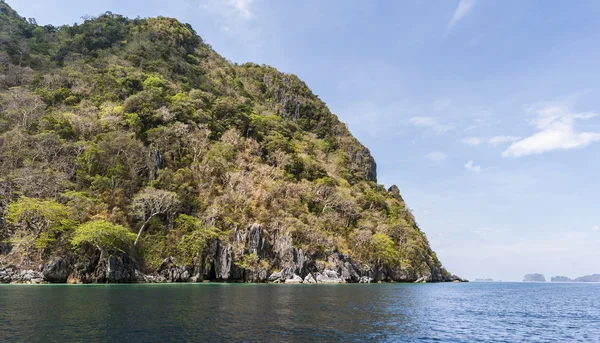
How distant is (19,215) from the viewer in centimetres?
5706

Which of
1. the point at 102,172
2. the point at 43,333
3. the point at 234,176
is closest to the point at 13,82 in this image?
the point at 102,172

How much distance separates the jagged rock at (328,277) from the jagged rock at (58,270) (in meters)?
47.8

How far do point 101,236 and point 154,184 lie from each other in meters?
21.4

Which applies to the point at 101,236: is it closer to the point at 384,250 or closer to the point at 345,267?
the point at 345,267

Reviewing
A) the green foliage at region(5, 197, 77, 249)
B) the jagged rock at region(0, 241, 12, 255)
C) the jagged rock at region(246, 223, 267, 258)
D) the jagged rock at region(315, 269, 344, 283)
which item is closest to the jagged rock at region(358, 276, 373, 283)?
the jagged rock at region(315, 269, 344, 283)

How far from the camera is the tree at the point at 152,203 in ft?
228

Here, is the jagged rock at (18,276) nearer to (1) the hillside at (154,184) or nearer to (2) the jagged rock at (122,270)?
(1) the hillside at (154,184)

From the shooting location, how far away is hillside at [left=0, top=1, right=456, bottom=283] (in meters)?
59.4

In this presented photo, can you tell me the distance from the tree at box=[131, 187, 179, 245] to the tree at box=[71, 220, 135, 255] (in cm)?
791

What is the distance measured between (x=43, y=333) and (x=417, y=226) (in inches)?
5301

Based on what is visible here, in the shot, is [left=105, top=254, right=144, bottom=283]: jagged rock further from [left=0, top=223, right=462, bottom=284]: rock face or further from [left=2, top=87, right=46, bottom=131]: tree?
[left=2, top=87, right=46, bottom=131]: tree

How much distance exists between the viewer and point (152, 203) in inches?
A: 2798

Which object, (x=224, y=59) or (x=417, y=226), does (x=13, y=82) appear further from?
(x=417, y=226)

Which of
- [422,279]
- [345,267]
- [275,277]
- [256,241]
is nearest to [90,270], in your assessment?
[256,241]
